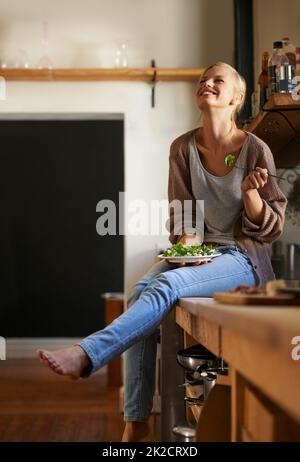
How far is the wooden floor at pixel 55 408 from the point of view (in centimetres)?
303

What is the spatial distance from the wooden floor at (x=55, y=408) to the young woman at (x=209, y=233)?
0.88 m

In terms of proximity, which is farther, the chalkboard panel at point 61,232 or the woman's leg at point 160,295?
the chalkboard panel at point 61,232

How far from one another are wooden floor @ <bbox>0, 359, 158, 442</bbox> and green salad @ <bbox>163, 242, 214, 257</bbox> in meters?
1.06

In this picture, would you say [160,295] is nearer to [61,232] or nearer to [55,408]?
[55,408]

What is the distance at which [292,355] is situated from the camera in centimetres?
79

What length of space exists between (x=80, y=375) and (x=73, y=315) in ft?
15.4

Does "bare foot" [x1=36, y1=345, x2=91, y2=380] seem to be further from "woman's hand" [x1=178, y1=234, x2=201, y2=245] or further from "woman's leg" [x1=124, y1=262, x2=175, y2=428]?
"woman's hand" [x1=178, y1=234, x2=201, y2=245]

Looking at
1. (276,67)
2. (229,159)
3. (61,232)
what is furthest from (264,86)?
(61,232)

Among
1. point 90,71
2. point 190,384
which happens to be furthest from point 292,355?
point 90,71

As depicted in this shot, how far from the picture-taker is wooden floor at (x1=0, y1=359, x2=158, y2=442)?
→ 3033 millimetres

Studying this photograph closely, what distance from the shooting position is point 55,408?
3.72 m

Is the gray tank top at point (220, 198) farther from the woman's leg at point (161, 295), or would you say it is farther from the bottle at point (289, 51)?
the bottle at point (289, 51)
